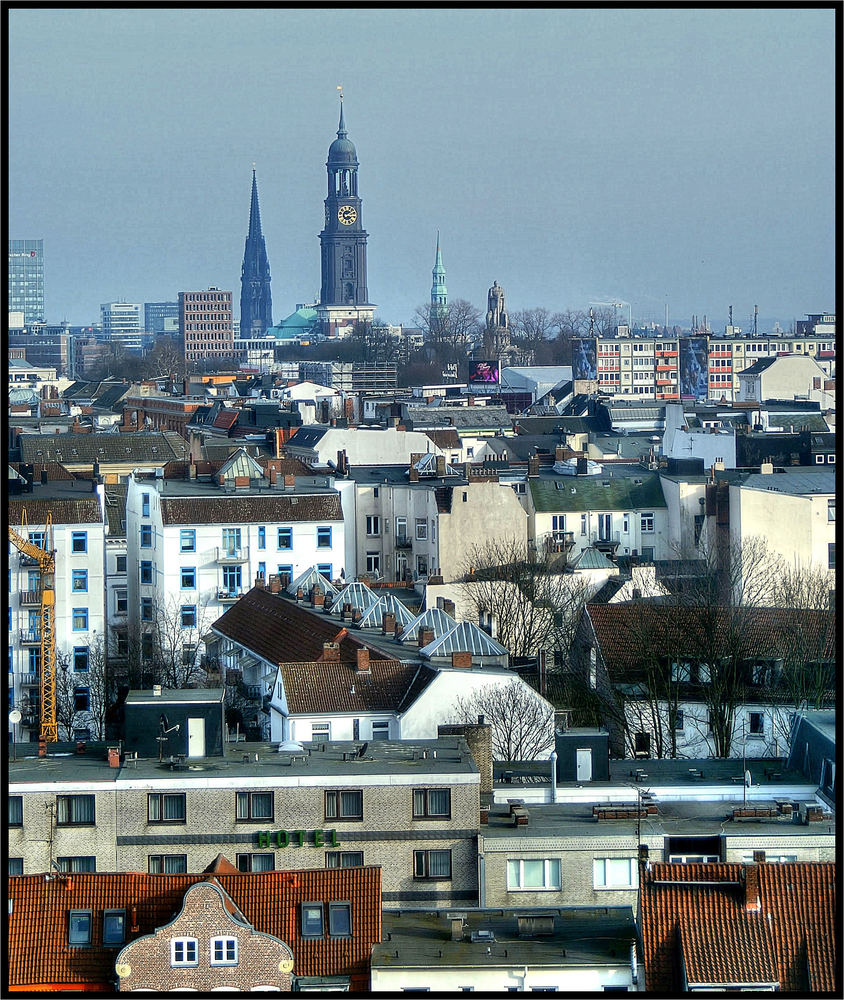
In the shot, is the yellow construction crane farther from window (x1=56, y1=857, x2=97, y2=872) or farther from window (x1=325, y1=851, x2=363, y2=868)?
window (x1=325, y1=851, x2=363, y2=868)

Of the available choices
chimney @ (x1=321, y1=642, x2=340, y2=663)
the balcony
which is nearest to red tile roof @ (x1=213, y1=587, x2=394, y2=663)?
chimney @ (x1=321, y1=642, x2=340, y2=663)

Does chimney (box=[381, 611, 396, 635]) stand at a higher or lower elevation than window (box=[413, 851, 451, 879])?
higher

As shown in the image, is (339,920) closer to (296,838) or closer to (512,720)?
(296,838)

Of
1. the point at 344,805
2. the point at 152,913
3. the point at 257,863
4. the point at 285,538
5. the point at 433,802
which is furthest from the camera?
the point at 285,538

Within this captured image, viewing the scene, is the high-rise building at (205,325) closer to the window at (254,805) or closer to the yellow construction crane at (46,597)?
the yellow construction crane at (46,597)

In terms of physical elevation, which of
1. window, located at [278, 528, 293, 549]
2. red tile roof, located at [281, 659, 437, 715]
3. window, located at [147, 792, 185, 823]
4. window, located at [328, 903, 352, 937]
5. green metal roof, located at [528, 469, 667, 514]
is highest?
green metal roof, located at [528, 469, 667, 514]

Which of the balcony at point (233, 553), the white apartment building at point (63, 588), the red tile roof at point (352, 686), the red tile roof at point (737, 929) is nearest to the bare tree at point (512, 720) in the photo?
the red tile roof at point (352, 686)

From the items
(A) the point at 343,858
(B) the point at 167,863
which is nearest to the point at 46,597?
(B) the point at 167,863
